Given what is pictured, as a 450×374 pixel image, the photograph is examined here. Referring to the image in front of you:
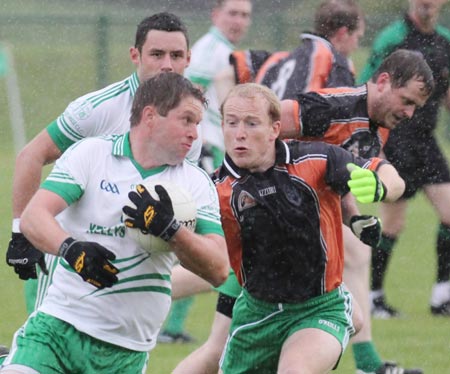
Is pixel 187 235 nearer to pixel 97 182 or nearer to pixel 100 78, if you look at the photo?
pixel 97 182

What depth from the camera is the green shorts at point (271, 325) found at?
575 centimetres

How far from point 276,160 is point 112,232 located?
96cm

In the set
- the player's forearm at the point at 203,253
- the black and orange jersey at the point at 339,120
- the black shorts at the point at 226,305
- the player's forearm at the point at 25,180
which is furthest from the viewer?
the black and orange jersey at the point at 339,120

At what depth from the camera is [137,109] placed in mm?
5090

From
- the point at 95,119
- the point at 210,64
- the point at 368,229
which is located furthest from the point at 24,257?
the point at 210,64

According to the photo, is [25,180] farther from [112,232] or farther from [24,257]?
[112,232]

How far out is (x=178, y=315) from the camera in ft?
26.9

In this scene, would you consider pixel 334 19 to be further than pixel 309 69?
Yes

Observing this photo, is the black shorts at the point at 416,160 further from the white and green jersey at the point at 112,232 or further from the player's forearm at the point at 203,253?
the player's forearm at the point at 203,253

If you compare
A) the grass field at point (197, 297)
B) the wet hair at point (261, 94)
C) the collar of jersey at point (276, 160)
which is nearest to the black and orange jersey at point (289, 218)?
the collar of jersey at point (276, 160)

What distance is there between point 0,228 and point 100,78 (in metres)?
8.93

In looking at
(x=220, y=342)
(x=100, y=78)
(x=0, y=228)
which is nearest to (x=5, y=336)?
(x=220, y=342)

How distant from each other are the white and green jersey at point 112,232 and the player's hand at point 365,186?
64cm

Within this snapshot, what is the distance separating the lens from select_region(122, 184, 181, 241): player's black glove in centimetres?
470
